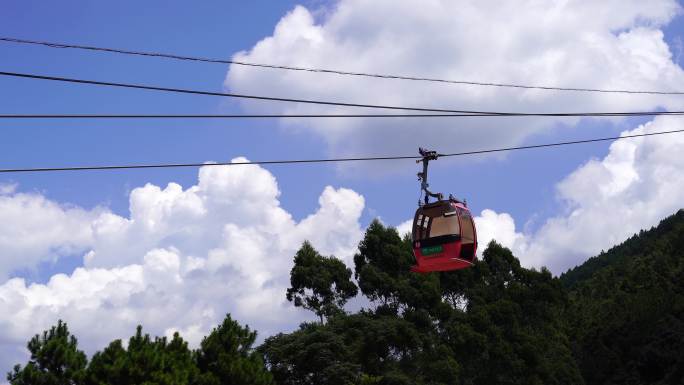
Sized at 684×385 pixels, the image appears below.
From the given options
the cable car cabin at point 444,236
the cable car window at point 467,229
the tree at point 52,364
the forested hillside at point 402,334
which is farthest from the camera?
the forested hillside at point 402,334

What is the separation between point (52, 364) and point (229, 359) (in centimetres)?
883

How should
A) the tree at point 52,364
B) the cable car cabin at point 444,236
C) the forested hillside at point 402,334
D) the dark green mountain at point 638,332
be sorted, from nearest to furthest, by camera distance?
the cable car cabin at point 444,236, the tree at point 52,364, the forested hillside at point 402,334, the dark green mountain at point 638,332

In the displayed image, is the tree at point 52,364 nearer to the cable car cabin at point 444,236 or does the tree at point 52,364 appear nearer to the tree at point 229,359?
the tree at point 229,359

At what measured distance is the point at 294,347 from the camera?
51.3 metres

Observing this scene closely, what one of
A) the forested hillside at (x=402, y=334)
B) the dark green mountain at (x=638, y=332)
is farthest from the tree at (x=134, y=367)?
the dark green mountain at (x=638, y=332)

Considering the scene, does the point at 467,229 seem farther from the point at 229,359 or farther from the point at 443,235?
the point at 229,359

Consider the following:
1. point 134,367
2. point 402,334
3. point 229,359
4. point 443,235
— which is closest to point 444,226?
point 443,235

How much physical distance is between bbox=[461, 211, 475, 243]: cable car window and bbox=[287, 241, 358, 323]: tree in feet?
121

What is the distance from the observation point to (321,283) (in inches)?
2196

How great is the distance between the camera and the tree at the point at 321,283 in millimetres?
55969

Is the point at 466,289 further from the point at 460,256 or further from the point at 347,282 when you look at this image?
the point at 460,256

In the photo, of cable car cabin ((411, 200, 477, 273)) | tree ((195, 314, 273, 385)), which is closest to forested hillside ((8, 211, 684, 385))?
tree ((195, 314, 273, 385))

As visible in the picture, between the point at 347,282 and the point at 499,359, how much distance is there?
12.1m

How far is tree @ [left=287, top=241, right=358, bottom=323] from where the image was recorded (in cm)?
5597
